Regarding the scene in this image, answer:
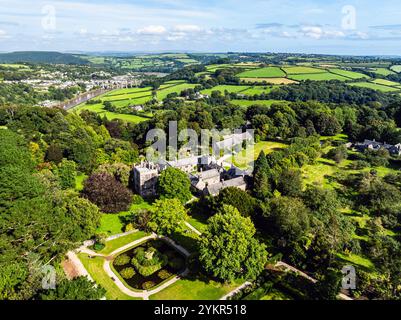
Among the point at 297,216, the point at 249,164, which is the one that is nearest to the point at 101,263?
the point at 297,216

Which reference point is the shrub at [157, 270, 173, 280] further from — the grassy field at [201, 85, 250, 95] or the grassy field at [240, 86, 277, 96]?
the grassy field at [201, 85, 250, 95]

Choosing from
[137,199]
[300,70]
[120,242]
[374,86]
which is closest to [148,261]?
[120,242]

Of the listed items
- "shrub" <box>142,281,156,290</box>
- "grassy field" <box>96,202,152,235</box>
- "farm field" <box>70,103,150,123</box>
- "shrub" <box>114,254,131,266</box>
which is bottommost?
"shrub" <box>142,281,156,290</box>

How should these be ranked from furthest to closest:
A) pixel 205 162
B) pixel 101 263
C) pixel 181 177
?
pixel 205 162, pixel 181 177, pixel 101 263

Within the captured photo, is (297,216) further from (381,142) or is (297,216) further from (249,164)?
(381,142)

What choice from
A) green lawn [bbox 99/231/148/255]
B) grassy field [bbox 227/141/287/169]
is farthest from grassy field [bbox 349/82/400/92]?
green lawn [bbox 99/231/148/255]

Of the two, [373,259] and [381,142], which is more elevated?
[381,142]

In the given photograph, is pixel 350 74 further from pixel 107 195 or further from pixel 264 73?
pixel 107 195
